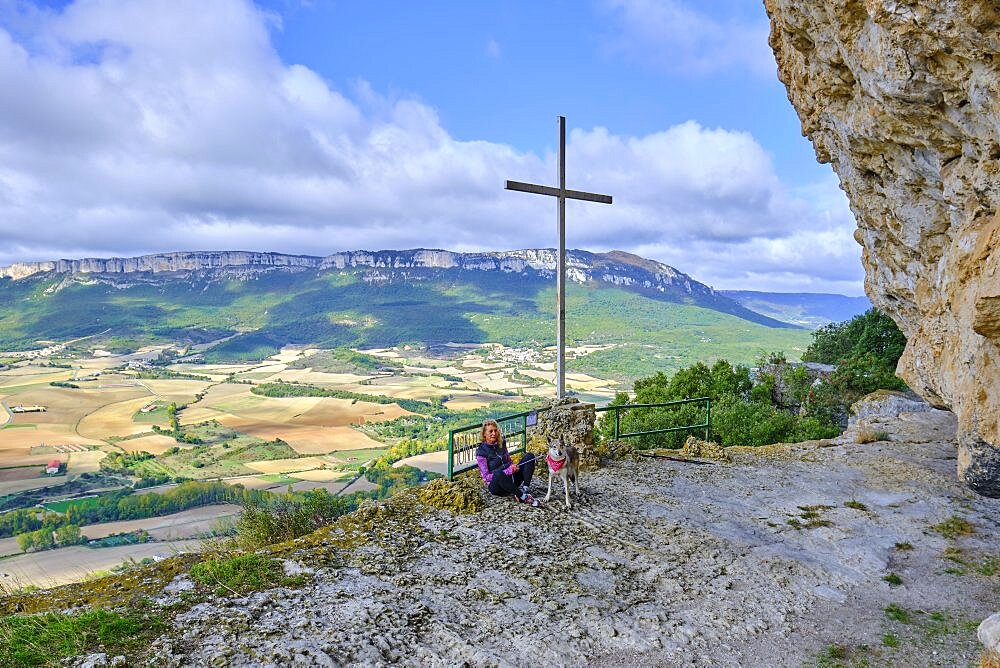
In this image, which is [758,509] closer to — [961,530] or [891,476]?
[961,530]

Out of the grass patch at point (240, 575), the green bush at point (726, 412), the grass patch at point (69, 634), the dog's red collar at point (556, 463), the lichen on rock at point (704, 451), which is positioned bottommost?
the green bush at point (726, 412)

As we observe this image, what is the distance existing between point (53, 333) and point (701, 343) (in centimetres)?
15116

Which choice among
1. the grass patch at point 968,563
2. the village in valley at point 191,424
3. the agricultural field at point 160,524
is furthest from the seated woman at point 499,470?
the agricultural field at point 160,524

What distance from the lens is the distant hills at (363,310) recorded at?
116750 millimetres

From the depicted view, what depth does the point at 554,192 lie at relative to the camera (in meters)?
10.8

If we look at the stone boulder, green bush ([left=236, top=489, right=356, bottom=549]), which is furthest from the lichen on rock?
green bush ([left=236, top=489, right=356, bottom=549])

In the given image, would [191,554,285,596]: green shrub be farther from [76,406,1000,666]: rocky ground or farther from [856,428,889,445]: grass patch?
[856,428,889,445]: grass patch

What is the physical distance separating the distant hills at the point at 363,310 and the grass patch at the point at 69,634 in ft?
265

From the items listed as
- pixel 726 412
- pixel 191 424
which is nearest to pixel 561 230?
pixel 726 412

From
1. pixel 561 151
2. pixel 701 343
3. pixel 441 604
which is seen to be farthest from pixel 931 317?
pixel 701 343

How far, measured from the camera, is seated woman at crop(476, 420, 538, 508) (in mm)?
8867

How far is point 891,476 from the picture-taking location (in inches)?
450

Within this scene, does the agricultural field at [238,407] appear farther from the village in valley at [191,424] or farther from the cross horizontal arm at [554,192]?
the cross horizontal arm at [554,192]

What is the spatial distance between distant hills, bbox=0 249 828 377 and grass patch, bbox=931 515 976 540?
7461cm
